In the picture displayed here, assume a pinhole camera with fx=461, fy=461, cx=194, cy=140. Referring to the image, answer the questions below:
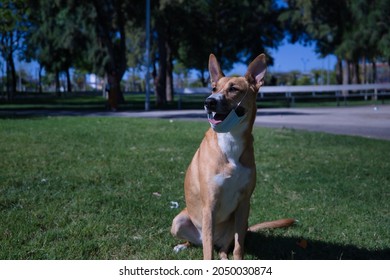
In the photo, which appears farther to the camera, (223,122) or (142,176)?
(142,176)

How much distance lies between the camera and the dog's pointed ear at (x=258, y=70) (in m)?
3.74

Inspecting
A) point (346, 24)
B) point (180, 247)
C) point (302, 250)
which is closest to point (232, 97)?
point (180, 247)

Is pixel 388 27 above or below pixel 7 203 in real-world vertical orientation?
above

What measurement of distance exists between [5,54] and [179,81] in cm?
6415

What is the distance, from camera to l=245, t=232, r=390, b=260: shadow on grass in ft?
13.3

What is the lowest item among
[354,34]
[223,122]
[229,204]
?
[229,204]

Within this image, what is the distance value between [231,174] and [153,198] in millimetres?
2523

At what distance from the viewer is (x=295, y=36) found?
40938 mm

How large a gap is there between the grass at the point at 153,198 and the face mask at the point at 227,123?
1259mm

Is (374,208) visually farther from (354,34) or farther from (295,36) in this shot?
(295,36)

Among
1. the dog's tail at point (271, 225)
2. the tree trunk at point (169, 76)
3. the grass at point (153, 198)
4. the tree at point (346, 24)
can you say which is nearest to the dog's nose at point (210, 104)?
the grass at point (153, 198)

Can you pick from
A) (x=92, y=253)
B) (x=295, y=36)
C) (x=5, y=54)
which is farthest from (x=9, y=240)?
(x=5, y=54)

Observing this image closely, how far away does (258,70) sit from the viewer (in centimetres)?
378

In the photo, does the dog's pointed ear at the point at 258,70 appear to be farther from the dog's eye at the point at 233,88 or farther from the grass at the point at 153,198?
the grass at the point at 153,198
